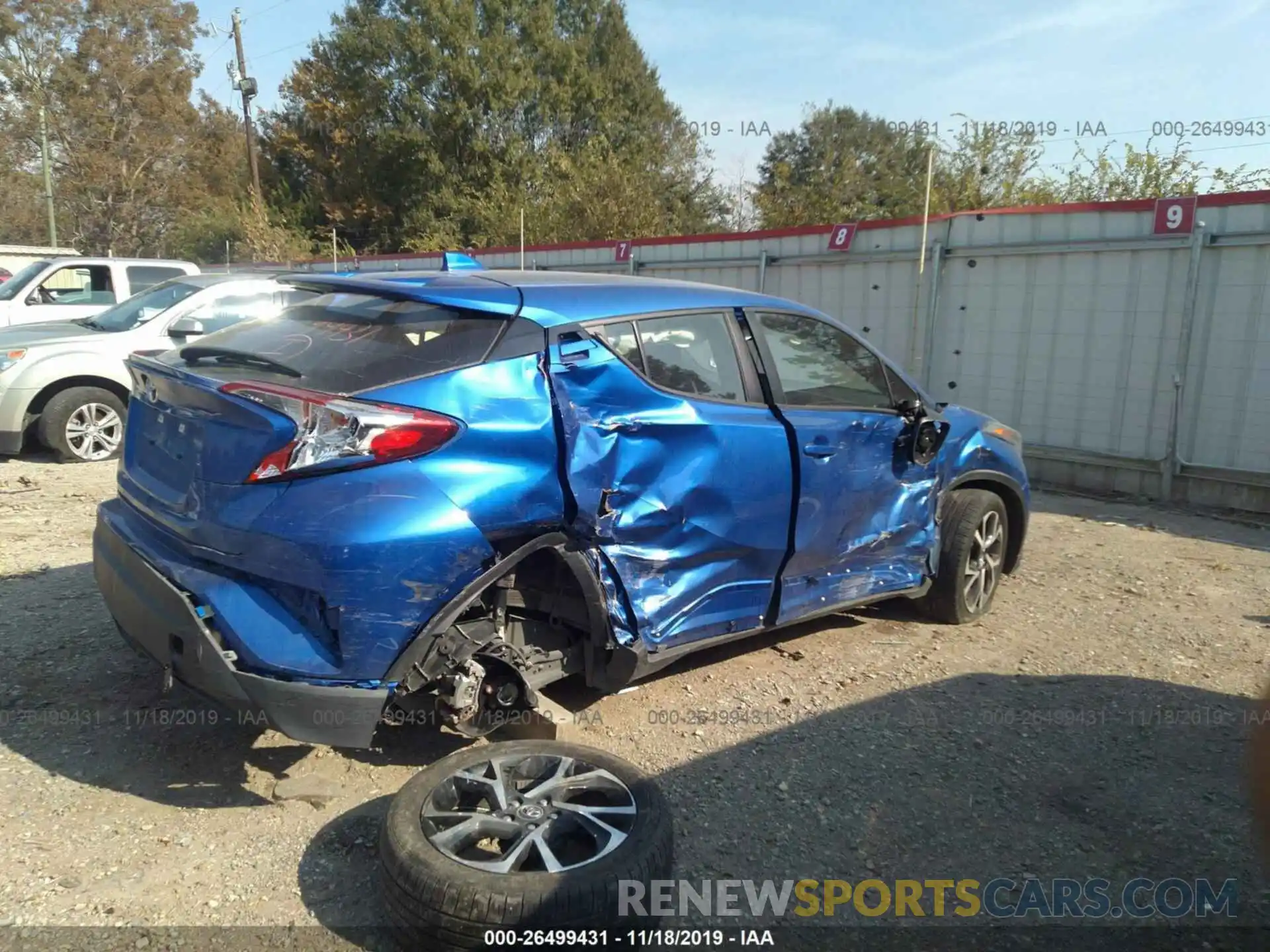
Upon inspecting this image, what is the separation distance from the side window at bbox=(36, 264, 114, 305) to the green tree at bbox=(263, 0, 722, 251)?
20747mm

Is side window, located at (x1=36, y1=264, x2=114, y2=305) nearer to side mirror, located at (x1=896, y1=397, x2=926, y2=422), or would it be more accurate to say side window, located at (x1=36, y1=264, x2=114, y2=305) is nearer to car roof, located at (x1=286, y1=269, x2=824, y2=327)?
car roof, located at (x1=286, y1=269, x2=824, y2=327)

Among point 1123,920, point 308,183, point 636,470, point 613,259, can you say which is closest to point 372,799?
point 636,470

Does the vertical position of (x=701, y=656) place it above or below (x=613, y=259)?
below

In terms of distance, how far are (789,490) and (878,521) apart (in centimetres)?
71

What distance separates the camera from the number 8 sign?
9.45 m

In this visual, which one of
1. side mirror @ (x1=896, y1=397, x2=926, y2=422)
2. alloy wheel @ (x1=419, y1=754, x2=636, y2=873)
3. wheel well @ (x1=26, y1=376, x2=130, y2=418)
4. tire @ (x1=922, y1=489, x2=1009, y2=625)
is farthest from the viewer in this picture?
wheel well @ (x1=26, y1=376, x2=130, y2=418)

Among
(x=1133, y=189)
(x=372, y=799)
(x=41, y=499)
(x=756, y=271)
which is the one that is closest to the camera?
(x=372, y=799)

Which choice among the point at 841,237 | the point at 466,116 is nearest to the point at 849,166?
the point at 466,116

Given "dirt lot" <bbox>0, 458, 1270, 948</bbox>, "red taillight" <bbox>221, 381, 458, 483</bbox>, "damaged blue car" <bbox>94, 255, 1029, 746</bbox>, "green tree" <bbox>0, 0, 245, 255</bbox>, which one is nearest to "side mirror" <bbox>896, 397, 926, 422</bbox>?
"damaged blue car" <bbox>94, 255, 1029, 746</bbox>

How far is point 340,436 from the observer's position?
270cm

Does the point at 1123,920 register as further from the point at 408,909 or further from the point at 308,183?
the point at 308,183

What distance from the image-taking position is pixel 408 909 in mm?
2363

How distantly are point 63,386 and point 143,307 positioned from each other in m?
1.15

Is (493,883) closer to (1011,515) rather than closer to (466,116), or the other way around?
(1011,515)
